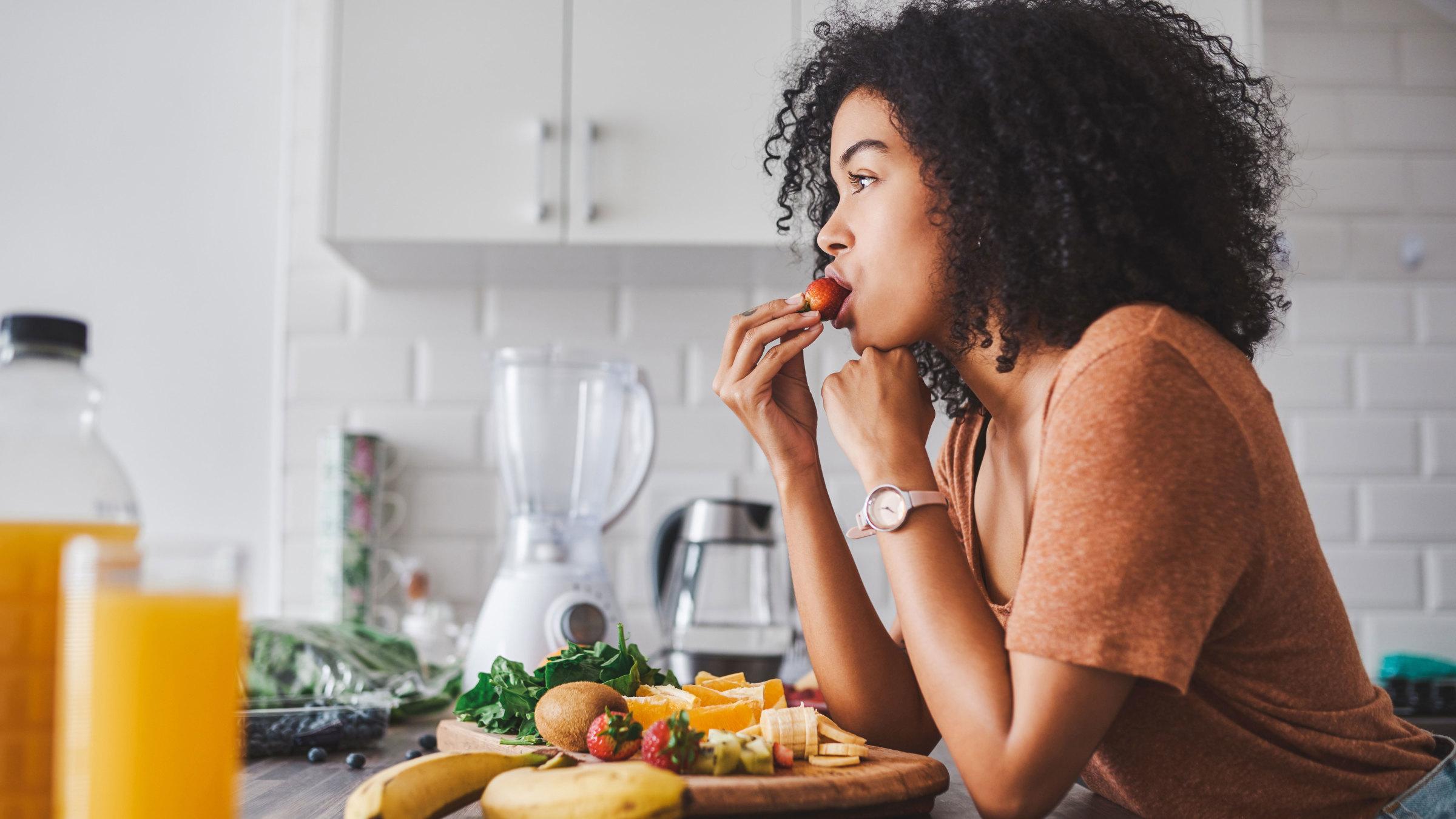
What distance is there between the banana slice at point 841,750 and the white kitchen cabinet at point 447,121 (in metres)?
1.32

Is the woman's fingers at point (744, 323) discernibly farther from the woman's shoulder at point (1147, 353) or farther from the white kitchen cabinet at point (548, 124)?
the white kitchen cabinet at point (548, 124)

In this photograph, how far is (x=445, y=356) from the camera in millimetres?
2225

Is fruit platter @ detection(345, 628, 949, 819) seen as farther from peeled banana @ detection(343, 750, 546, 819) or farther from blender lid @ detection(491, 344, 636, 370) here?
blender lid @ detection(491, 344, 636, 370)

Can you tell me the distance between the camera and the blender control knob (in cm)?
125

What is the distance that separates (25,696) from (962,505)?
2.82ft

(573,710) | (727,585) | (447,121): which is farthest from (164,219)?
(573,710)

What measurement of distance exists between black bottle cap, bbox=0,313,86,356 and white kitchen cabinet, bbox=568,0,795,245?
1410 millimetres

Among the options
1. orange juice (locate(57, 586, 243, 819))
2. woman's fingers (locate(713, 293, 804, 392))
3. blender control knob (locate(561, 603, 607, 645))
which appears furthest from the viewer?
blender control knob (locate(561, 603, 607, 645))

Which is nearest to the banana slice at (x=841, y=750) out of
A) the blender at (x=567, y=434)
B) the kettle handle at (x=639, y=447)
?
the blender at (x=567, y=434)

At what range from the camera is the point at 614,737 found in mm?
768

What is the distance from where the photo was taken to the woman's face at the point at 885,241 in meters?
1.03

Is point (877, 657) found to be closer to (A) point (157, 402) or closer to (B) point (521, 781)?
(B) point (521, 781)

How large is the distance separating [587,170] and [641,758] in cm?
135

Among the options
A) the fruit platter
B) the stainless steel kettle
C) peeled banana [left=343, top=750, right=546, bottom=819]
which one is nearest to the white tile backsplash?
the stainless steel kettle
